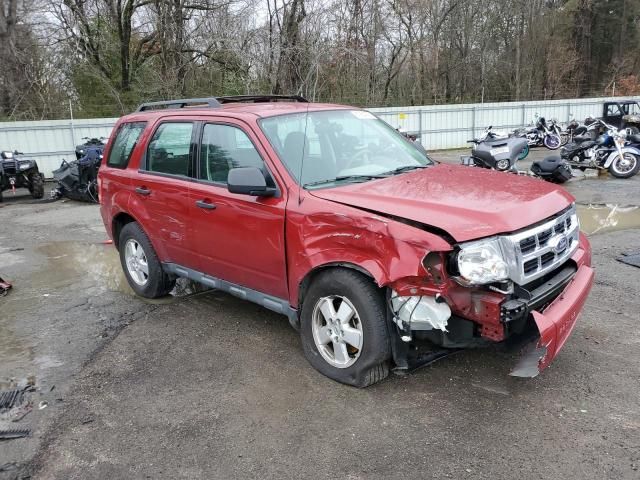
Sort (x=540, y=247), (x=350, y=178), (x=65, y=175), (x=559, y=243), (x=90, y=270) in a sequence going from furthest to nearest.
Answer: (x=65, y=175) → (x=90, y=270) → (x=350, y=178) → (x=559, y=243) → (x=540, y=247)

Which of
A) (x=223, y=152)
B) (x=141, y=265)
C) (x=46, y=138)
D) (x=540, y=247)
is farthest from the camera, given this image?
(x=46, y=138)

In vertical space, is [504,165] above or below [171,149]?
below

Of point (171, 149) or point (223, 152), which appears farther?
point (171, 149)

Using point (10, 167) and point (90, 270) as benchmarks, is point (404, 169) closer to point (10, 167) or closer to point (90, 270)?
point (90, 270)

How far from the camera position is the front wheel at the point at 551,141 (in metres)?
17.4

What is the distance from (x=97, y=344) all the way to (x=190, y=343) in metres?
0.82

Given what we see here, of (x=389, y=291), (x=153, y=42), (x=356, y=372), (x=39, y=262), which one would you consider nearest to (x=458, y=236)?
(x=389, y=291)

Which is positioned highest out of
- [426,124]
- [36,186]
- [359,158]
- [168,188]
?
[426,124]

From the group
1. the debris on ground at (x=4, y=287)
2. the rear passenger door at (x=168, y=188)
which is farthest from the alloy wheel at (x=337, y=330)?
the debris on ground at (x=4, y=287)

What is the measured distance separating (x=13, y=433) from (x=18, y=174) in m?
11.2

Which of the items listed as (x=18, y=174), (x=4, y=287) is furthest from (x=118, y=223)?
(x=18, y=174)

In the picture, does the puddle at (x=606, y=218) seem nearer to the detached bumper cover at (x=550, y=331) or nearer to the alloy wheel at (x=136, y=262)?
the detached bumper cover at (x=550, y=331)

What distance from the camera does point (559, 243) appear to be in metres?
3.50

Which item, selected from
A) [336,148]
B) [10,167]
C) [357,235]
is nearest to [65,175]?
[10,167]
